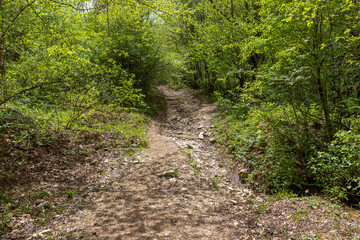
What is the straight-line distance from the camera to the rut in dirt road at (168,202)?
3.36 meters

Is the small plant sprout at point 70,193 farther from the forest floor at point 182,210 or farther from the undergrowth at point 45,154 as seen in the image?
the forest floor at point 182,210

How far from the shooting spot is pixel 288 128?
5.97 metres

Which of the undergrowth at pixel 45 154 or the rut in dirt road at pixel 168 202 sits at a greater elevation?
the undergrowth at pixel 45 154

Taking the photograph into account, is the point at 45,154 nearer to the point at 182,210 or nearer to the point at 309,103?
the point at 182,210

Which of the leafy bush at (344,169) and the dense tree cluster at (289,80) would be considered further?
the dense tree cluster at (289,80)

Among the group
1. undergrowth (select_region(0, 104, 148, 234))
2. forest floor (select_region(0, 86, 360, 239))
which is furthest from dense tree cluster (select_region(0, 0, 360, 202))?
forest floor (select_region(0, 86, 360, 239))

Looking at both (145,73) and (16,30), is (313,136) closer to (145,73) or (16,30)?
(16,30)

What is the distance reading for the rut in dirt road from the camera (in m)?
3.36

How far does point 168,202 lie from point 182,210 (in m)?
0.41

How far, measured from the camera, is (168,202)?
168 inches

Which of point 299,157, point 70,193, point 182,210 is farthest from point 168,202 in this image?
point 299,157

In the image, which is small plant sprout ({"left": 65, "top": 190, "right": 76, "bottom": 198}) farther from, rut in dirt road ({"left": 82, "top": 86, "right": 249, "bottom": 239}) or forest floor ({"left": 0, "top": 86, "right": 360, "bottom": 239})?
rut in dirt road ({"left": 82, "top": 86, "right": 249, "bottom": 239})

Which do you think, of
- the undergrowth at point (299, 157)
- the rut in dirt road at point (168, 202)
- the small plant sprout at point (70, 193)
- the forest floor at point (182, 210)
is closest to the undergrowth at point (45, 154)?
the small plant sprout at point (70, 193)

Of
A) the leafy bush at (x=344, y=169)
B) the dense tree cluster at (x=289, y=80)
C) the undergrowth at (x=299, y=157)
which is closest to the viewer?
the leafy bush at (x=344, y=169)
